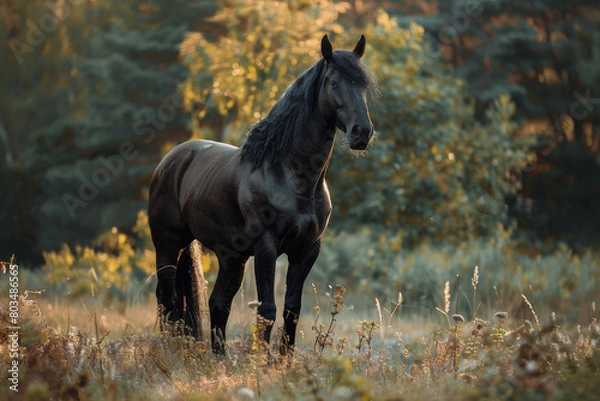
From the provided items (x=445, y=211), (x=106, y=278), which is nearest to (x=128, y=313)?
(x=106, y=278)

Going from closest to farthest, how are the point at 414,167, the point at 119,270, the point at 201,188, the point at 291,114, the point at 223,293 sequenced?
the point at 291,114 < the point at 223,293 < the point at 201,188 < the point at 414,167 < the point at 119,270

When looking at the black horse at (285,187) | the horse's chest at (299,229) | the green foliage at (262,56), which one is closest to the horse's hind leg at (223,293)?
the black horse at (285,187)

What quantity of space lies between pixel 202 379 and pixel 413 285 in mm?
7489

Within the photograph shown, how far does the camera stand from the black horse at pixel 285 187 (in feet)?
17.6

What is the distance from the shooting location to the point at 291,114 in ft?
18.7

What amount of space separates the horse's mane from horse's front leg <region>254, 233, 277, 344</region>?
0.60 m

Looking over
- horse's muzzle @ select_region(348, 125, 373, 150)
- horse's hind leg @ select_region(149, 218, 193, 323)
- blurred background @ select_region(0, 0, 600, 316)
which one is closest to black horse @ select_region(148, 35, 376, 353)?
horse's muzzle @ select_region(348, 125, 373, 150)

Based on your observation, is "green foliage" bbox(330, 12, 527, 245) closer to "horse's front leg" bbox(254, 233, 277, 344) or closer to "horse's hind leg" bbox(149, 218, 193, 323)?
"horse's hind leg" bbox(149, 218, 193, 323)

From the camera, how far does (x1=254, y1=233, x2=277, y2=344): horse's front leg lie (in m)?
5.52

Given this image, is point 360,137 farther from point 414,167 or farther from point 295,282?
point 414,167

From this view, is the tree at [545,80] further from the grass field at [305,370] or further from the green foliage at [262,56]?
the grass field at [305,370]

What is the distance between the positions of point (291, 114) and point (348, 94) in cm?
58

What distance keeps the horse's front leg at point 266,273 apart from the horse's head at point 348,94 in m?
0.95

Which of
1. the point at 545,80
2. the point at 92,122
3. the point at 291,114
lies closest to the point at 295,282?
the point at 291,114
